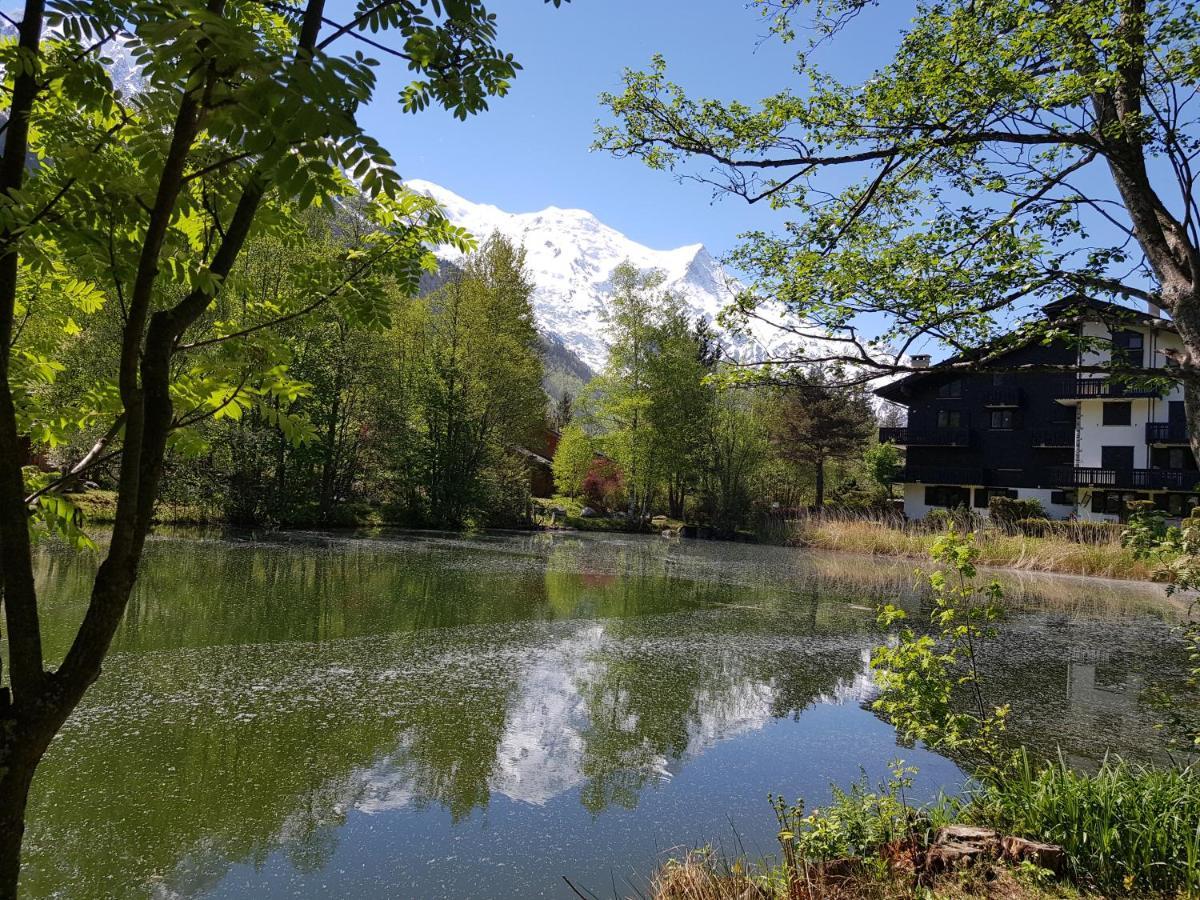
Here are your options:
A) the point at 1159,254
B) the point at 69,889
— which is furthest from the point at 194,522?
the point at 1159,254

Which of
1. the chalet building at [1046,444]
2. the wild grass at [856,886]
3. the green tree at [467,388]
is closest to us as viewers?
the wild grass at [856,886]

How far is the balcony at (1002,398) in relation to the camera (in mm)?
32125

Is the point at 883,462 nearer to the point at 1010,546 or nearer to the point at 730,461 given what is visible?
the point at 730,461

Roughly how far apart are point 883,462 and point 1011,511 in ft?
42.7

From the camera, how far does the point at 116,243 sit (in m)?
1.79

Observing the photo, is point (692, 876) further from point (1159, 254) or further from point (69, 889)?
point (1159, 254)

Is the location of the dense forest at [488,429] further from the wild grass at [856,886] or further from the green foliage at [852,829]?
the wild grass at [856,886]

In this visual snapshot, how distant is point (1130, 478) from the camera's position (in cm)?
2841

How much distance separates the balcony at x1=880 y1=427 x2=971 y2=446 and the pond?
21.4 meters

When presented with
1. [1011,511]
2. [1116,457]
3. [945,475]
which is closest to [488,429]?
[1011,511]

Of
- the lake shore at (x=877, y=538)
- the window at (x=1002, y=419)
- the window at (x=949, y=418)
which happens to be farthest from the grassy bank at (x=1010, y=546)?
the window at (x=1002, y=419)

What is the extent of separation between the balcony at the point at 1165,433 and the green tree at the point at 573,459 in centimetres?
2269

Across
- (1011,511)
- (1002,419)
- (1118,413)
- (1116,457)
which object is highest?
(1118,413)

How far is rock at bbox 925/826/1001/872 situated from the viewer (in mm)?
3213
